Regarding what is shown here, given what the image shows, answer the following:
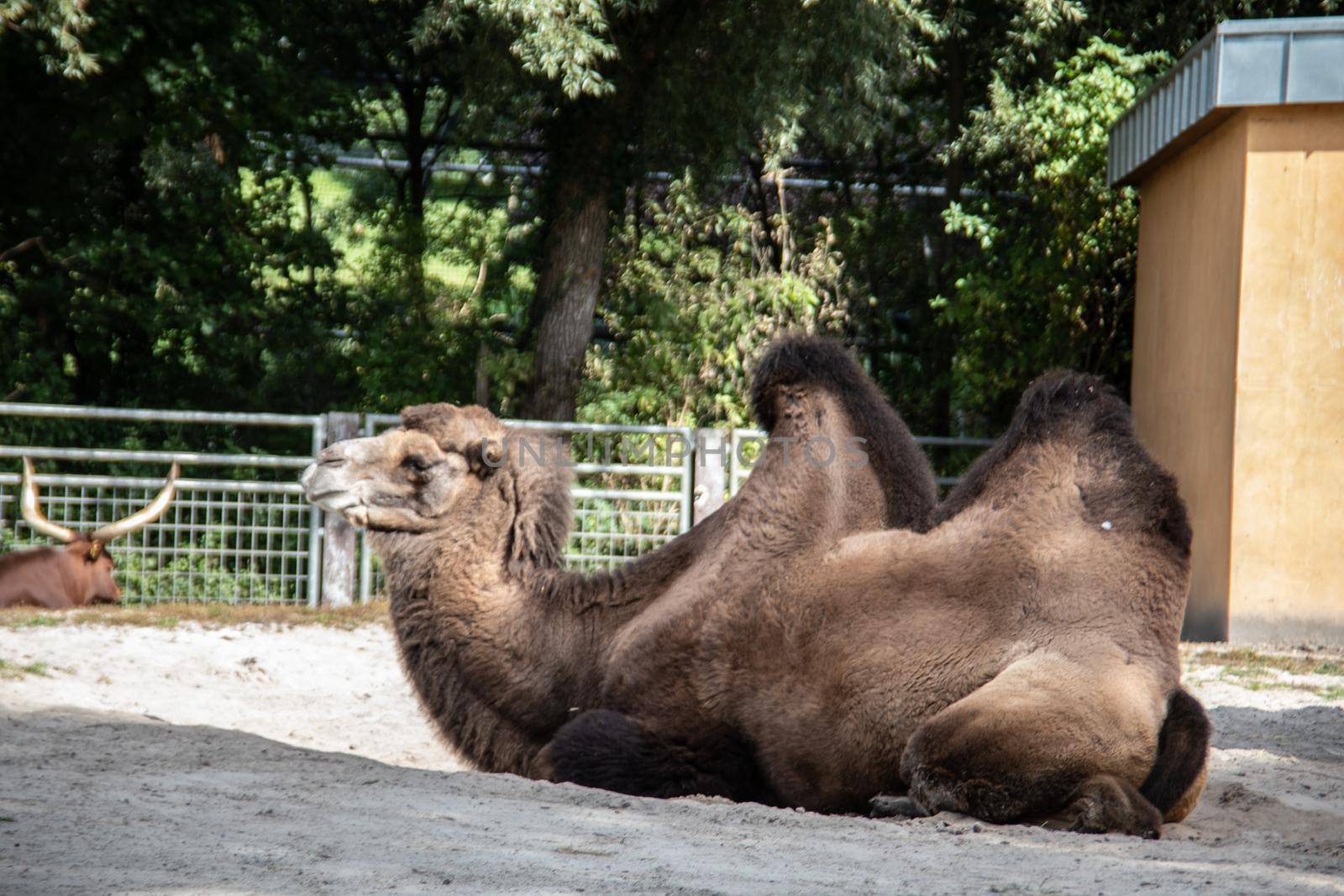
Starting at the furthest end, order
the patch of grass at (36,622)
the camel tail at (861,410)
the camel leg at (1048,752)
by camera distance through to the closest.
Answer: the patch of grass at (36,622), the camel tail at (861,410), the camel leg at (1048,752)

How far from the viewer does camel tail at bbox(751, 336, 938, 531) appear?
524cm

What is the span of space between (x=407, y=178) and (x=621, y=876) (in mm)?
14928

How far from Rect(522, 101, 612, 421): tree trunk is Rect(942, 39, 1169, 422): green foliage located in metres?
3.94

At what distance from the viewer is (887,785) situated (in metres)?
4.57

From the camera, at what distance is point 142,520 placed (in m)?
11.2

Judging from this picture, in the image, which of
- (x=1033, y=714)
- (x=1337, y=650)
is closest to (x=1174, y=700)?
(x=1033, y=714)

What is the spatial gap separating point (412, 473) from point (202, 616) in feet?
16.4

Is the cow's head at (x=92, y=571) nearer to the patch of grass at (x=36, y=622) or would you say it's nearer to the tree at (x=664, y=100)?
the patch of grass at (x=36, y=622)

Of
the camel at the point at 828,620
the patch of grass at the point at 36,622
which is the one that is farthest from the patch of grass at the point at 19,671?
the camel at the point at 828,620

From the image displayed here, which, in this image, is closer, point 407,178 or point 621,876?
point 621,876

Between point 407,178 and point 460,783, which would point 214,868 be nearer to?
point 460,783

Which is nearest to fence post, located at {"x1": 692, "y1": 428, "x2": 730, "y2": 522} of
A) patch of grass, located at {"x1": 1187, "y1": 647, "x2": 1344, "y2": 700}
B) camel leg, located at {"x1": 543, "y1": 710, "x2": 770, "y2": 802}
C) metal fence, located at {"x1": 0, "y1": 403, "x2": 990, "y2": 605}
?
metal fence, located at {"x1": 0, "y1": 403, "x2": 990, "y2": 605}

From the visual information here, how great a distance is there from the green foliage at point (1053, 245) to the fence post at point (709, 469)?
15.0ft

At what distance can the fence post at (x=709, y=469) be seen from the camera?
1158 cm
